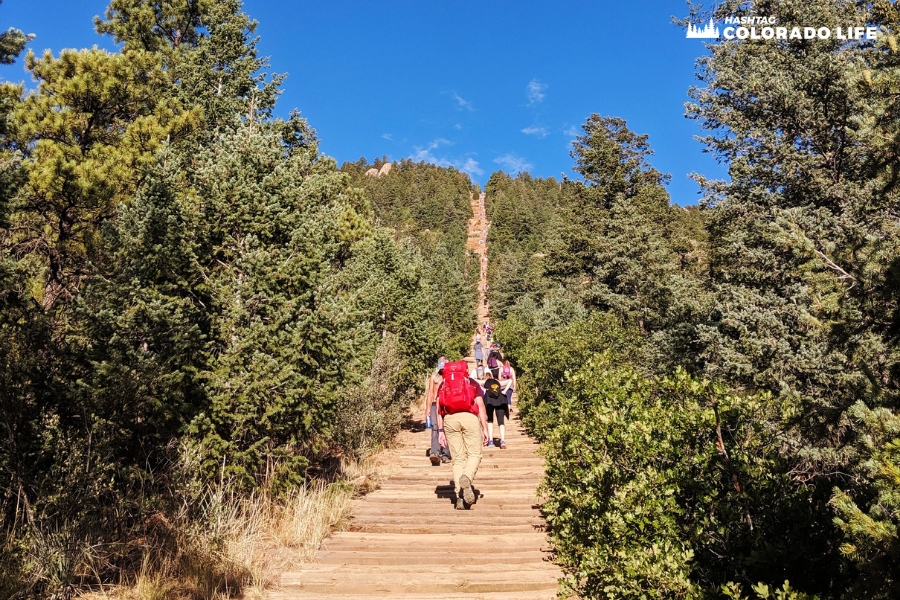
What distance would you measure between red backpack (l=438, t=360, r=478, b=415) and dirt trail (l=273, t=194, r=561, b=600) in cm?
130

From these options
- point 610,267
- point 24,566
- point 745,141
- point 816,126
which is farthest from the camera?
point 610,267

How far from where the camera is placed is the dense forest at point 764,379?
9.84 feet

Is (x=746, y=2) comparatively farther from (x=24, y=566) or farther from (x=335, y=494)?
(x=24, y=566)

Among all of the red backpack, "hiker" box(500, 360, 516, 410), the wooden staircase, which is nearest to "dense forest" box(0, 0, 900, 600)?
the wooden staircase

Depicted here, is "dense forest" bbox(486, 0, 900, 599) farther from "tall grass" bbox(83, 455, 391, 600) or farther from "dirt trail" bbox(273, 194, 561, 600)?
"tall grass" bbox(83, 455, 391, 600)

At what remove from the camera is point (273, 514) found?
5.85 m

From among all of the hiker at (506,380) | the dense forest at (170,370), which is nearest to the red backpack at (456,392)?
the dense forest at (170,370)

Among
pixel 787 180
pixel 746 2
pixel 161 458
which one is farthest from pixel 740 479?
pixel 746 2

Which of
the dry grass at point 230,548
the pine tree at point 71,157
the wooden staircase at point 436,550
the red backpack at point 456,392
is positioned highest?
the pine tree at point 71,157

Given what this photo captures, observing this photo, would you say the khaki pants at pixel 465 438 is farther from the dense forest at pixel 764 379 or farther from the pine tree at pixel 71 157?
the pine tree at pixel 71 157

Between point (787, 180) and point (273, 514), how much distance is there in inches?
479

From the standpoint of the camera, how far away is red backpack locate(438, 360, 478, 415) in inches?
269

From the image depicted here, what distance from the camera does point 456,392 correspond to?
6875 millimetres

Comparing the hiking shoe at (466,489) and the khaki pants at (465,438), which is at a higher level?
the khaki pants at (465,438)
